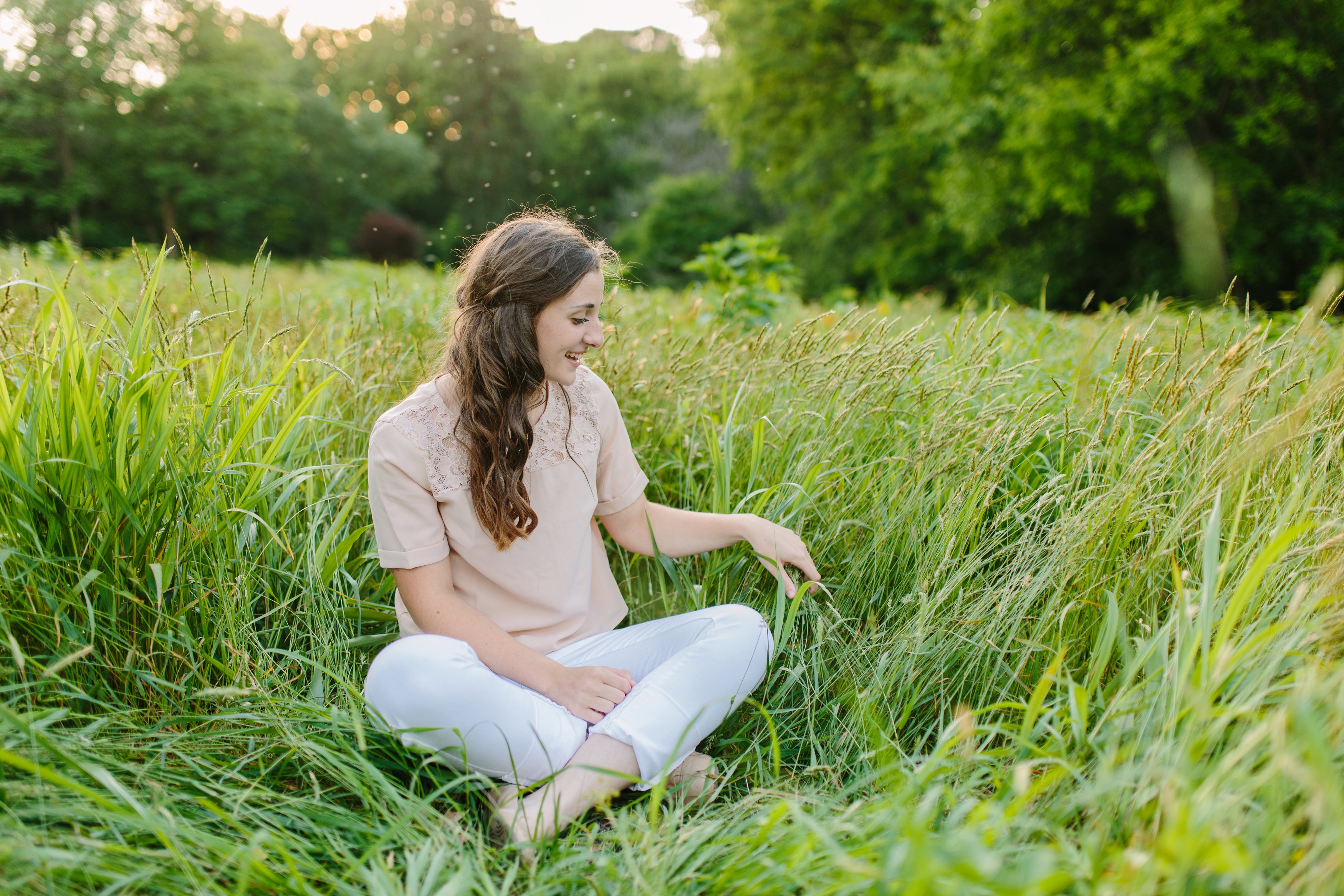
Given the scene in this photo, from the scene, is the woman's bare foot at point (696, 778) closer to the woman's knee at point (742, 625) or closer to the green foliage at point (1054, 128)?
the woman's knee at point (742, 625)

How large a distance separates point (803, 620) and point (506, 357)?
957mm

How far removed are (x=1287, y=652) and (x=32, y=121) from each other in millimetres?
25972

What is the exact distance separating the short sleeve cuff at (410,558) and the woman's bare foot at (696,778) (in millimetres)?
656

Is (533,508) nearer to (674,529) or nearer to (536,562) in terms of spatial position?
(536,562)

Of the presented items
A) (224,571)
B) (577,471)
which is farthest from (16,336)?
(577,471)

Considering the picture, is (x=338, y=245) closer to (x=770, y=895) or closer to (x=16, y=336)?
(x=16, y=336)

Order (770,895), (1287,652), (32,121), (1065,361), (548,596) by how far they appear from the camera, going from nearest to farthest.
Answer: (770,895), (1287,652), (548,596), (1065,361), (32,121)

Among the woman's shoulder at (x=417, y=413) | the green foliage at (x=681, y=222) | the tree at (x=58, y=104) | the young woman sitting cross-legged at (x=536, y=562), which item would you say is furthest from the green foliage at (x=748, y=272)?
the tree at (x=58, y=104)

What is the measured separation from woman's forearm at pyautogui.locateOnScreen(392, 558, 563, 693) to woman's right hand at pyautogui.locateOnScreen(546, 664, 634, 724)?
17 mm

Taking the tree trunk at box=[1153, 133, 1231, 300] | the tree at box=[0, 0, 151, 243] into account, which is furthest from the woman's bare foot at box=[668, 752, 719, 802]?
the tree at box=[0, 0, 151, 243]

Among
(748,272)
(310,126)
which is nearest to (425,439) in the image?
(748,272)

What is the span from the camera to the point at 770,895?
3.75ft

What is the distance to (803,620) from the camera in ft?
6.52

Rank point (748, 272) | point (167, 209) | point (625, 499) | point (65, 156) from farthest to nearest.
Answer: point (167, 209) → point (65, 156) → point (748, 272) → point (625, 499)
